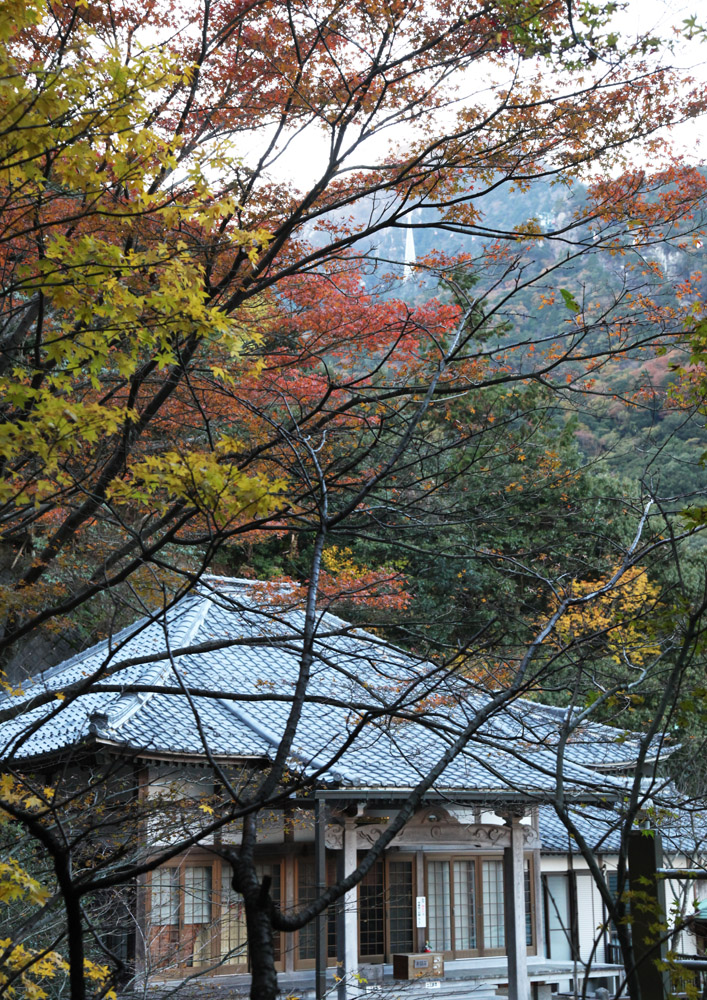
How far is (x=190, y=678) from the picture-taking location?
12461 mm

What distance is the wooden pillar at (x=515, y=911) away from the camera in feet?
41.1

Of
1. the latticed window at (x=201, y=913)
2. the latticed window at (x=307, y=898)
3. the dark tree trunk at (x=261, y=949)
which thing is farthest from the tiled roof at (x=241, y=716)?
the dark tree trunk at (x=261, y=949)

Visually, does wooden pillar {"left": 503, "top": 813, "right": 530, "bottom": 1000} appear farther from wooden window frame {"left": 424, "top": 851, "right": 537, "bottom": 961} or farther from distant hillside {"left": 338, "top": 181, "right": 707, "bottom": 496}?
distant hillside {"left": 338, "top": 181, "right": 707, "bottom": 496}

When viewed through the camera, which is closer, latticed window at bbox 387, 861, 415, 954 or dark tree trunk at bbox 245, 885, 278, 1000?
dark tree trunk at bbox 245, 885, 278, 1000

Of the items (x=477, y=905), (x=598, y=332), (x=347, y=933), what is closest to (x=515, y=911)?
(x=477, y=905)

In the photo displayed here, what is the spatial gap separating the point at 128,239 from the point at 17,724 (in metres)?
8.69

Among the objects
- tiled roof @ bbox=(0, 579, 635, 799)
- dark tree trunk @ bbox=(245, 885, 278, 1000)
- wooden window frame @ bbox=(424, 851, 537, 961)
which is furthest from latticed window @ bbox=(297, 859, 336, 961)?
dark tree trunk @ bbox=(245, 885, 278, 1000)

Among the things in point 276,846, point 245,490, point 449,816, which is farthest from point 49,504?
point 449,816

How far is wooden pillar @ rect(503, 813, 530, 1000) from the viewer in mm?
12523

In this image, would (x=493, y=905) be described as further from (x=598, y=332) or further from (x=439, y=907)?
(x=598, y=332)

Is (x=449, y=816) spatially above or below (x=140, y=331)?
below

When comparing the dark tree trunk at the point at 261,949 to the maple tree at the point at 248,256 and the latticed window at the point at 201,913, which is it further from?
the latticed window at the point at 201,913

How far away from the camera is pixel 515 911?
12977 millimetres

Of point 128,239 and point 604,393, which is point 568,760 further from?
point 128,239
